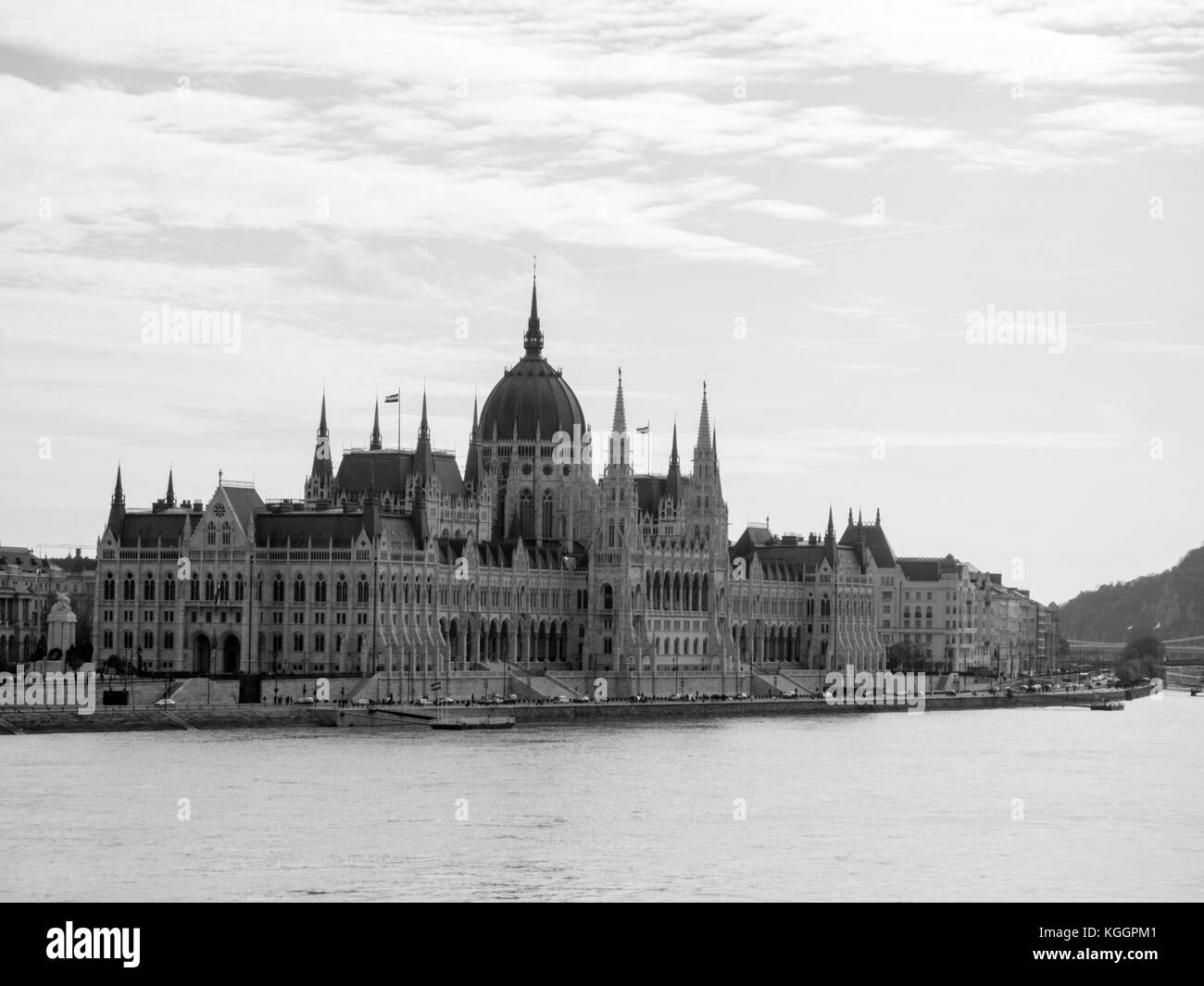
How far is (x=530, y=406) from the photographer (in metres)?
147

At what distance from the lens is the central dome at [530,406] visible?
481 feet

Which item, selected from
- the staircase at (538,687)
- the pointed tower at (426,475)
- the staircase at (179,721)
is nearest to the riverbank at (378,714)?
the staircase at (179,721)

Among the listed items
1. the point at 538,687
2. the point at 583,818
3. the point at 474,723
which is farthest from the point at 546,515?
the point at 583,818

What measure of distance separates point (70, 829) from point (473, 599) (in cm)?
6413

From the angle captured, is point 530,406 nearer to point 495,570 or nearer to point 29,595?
point 495,570

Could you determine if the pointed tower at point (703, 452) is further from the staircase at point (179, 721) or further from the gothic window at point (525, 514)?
the staircase at point (179, 721)

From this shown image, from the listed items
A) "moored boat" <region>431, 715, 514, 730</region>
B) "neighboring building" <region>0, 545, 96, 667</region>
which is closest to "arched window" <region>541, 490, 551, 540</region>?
"neighboring building" <region>0, 545, 96, 667</region>

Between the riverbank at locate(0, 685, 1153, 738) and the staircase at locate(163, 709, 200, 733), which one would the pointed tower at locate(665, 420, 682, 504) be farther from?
the staircase at locate(163, 709, 200, 733)

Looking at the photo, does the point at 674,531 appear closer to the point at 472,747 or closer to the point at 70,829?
the point at 472,747

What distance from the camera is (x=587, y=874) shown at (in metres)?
59.9

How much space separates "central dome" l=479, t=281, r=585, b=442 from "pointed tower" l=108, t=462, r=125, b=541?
2846 cm

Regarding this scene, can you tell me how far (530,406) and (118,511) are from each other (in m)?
30.8

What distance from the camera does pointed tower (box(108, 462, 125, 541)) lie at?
122062 mm
